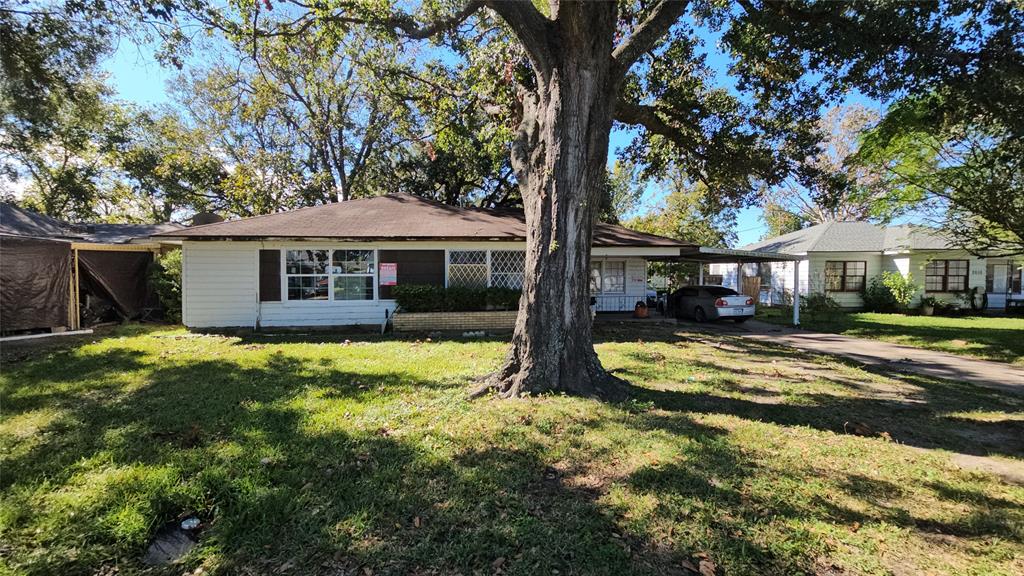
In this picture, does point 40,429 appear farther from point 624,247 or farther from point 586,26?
point 624,247

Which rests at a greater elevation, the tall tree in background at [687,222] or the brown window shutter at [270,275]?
the tall tree in background at [687,222]

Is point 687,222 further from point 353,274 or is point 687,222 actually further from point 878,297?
point 353,274

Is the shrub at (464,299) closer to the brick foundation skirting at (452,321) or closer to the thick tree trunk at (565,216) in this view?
the brick foundation skirting at (452,321)

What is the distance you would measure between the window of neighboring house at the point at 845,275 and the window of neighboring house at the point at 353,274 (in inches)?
836

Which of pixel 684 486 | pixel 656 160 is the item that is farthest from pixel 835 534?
pixel 656 160

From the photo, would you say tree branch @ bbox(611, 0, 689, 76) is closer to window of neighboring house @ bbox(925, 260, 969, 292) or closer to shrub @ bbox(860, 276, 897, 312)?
shrub @ bbox(860, 276, 897, 312)

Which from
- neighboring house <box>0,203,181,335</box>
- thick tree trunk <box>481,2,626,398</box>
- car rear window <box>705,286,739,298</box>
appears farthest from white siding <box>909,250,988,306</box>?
neighboring house <box>0,203,181,335</box>

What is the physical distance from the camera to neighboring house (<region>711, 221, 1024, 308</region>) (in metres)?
19.5

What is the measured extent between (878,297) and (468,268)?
19.5 meters

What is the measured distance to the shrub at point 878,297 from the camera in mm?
19547

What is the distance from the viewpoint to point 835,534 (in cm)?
275

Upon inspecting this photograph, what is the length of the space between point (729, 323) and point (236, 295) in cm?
1592

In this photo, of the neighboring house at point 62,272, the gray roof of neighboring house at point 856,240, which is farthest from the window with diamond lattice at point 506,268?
the gray roof of neighboring house at point 856,240

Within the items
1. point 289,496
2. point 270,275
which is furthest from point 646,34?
point 270,275
